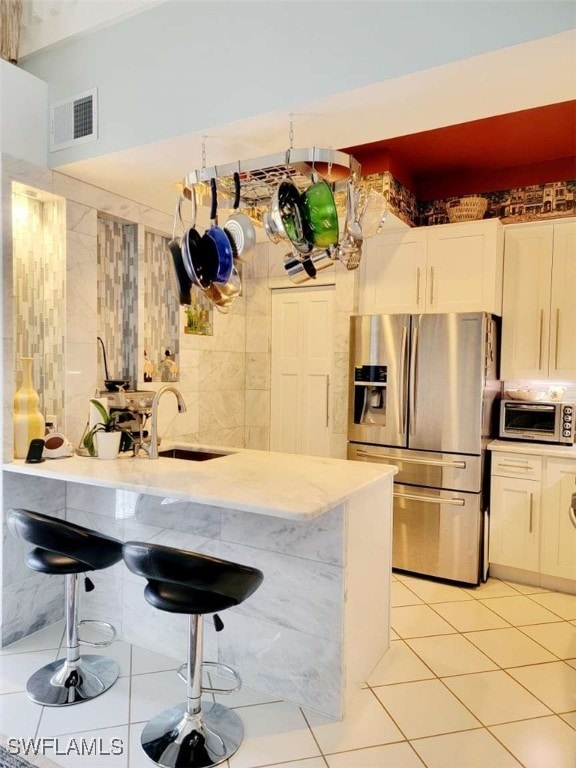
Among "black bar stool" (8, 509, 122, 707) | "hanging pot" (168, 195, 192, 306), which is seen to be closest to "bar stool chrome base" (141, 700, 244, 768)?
"black bar stool" (8, 509, 122, 707)

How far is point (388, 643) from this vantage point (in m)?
→ 2.67

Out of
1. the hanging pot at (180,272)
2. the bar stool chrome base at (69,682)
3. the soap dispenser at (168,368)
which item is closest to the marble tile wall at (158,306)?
the soap dispenser at (168,368)

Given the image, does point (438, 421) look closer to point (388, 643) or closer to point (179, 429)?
point (388, 643)

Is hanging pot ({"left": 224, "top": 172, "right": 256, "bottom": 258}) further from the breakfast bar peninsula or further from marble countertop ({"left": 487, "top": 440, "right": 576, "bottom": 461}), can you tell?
marble countertop ({"left": 487, "top": 440, "right": 576, "bottom": 461})

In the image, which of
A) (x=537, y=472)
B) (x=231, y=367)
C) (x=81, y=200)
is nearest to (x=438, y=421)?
(x=537, y=472)

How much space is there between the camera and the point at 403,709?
7.24 ft

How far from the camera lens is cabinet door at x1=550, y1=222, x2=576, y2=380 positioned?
137 inches

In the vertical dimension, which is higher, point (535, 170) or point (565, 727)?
point (535, 170)

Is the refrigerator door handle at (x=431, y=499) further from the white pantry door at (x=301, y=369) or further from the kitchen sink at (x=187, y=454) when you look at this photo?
the kitchen sink at (x=187, y=454)

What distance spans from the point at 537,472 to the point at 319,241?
2247mm

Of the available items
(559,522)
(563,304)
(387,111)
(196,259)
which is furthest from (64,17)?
(559,522)

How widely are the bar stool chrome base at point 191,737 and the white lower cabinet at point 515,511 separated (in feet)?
7.12

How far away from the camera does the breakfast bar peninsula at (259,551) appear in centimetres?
213

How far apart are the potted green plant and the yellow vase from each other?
26 centimetres
